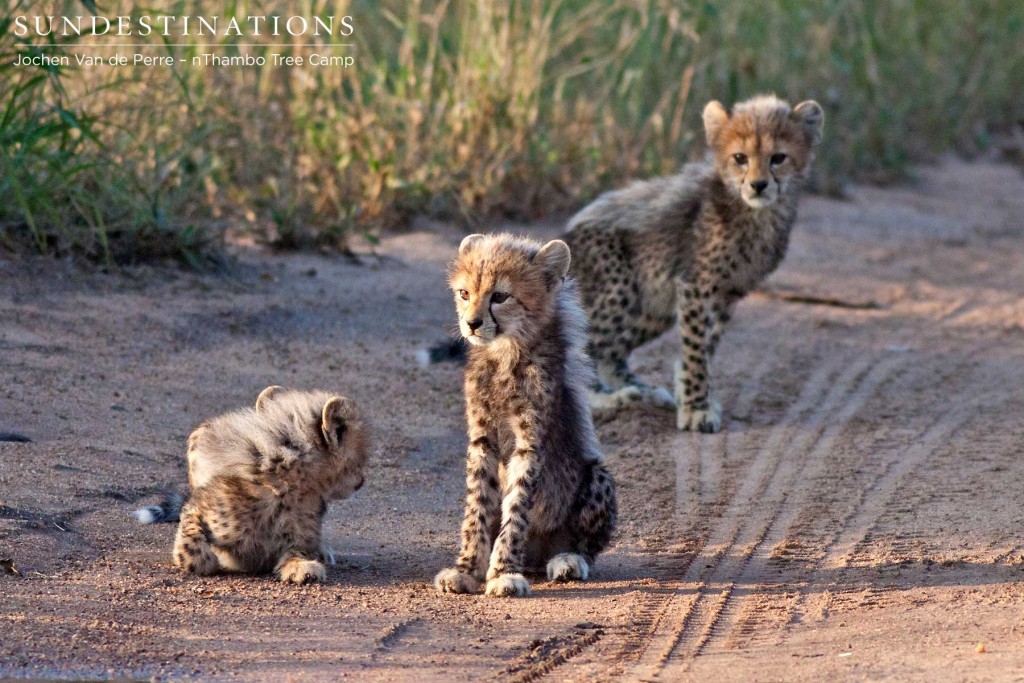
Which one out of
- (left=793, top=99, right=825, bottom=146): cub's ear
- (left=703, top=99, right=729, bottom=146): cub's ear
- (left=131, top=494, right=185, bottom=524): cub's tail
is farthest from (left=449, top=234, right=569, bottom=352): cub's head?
(left=793, top=99, right=825, bottom=146): cub's ear

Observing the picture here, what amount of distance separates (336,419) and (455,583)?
Result: 23.6 inches

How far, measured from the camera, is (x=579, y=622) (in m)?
3.88

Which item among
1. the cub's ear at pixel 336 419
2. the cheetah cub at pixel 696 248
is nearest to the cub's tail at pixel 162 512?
the cub's ear at pixel 336 419

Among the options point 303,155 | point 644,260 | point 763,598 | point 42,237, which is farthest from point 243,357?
point 763,598

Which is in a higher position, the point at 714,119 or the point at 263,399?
the point at 714,119

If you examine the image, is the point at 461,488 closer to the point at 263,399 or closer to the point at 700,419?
the point at 263,399

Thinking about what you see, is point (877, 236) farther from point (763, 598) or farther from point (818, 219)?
point (763, 598)

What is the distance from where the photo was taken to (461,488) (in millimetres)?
5301

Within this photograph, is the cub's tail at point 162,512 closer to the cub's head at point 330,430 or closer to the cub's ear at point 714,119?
the cub's head at point 330,430

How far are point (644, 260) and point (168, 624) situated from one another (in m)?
3.50

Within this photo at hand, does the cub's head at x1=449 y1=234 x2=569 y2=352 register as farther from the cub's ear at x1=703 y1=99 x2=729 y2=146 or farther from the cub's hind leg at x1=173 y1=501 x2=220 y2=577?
the cub's ear at x1=703 y1=99 x2=729 y2=146

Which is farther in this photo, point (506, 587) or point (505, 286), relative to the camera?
point (505, 286)

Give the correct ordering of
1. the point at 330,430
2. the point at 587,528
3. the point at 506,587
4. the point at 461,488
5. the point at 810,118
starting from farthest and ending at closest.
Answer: the point at 810,118 < the point at 461,488 < the point at 587,528 < the point at 330,430 < the point at 506,587

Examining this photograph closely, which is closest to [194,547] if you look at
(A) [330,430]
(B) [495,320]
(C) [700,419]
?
(A) [330,430]
